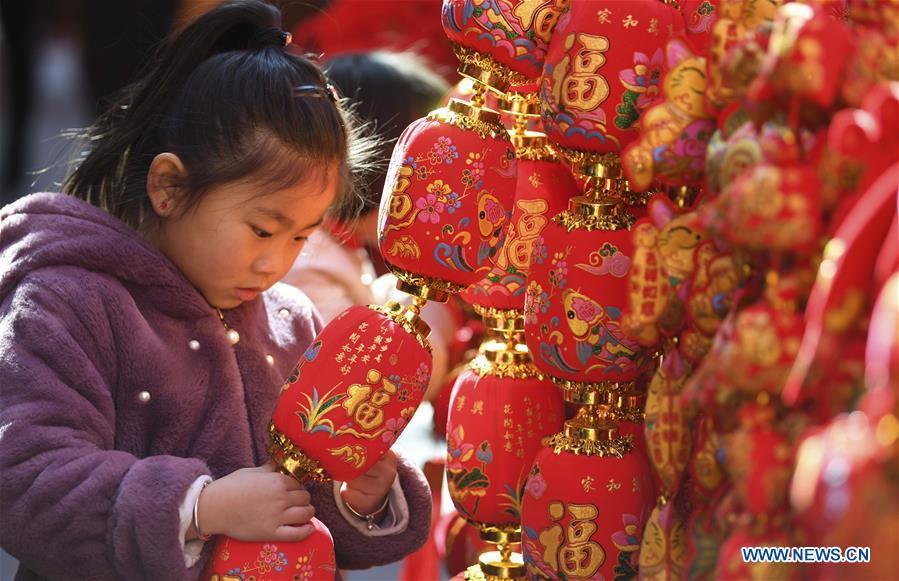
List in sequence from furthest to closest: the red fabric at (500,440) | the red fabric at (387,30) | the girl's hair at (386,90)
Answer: the red fabric at (387,30)
the girl's hair at (386,90)
the red fabric at (500,440)

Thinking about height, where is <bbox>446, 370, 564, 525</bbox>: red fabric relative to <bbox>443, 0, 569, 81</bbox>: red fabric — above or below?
below

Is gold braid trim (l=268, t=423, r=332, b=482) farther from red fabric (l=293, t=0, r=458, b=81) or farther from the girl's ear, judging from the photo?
red fabric (l=293, t=0, r=458, b=81)

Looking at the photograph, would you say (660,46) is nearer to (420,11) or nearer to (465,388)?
(465,388)

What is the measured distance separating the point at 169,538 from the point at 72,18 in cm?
474

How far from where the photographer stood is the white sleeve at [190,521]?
883 millimetres

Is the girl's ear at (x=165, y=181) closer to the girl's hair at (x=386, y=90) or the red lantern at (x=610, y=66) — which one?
the red lantern at (x=610, y=66)

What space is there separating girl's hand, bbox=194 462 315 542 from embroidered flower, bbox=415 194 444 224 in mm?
216

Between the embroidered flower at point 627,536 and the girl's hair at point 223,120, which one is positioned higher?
the girl's hair at point 223,120

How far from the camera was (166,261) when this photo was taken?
1019mm

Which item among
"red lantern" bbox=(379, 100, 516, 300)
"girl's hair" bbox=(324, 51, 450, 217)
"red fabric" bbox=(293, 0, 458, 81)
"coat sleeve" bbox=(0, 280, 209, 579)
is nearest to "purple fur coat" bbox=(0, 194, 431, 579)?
"coat sleeve" bbox=(0, 280, 209, 579)

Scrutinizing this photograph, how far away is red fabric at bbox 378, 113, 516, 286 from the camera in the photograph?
862 millimetres

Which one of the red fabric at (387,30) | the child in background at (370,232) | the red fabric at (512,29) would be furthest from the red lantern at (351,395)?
the red fabric at (387,30)

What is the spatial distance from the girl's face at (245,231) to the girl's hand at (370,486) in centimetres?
18

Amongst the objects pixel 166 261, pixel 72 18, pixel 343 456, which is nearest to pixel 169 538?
pixel 343 456
